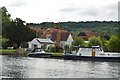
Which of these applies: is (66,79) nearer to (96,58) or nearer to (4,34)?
(96,58)

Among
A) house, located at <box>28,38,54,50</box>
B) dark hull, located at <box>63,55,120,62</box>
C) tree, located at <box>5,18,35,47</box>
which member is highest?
tree, located at <box>5,18,35,47</box>

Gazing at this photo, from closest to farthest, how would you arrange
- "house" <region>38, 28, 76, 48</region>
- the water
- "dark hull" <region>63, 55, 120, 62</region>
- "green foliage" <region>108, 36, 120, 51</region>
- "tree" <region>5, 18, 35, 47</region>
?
the water
"dark hull" <region>63, 55, 120, 62</region>
"green foliage" <region>108, 36, 120, 51</region>
"tree" <region>5, 18, 35, 47</region>
"house" <region>38, 28, 76, 48</region>

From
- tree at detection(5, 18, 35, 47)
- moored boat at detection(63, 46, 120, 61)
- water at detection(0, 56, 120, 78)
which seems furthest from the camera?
tree at detection(5, 18, 35, 47)

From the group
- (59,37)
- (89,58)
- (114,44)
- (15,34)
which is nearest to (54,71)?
(89,58)

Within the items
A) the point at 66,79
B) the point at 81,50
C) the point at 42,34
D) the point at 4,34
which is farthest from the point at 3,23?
the point at 66,79

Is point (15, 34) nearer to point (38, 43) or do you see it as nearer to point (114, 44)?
point (38, 43)

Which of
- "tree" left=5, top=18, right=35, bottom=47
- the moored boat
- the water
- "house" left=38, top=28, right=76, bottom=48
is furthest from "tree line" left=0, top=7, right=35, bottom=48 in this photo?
the water

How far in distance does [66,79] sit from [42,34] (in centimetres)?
9313

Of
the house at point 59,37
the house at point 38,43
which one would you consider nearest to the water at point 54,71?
the house at point 38,43

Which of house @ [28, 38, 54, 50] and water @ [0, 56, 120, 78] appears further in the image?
house @ [28, 38, 54, 50]

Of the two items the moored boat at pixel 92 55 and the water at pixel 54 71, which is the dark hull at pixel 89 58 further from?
the water at pixel 54 71

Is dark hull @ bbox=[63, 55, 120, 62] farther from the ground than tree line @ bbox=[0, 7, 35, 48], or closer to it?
closer to it

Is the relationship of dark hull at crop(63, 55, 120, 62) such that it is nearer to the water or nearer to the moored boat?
the moored boat

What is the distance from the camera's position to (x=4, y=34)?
342 ft
